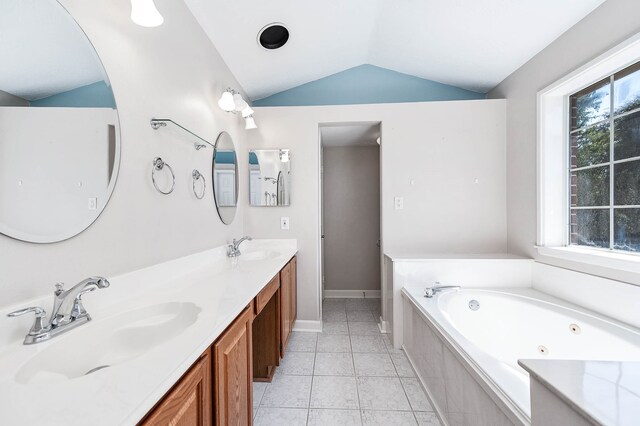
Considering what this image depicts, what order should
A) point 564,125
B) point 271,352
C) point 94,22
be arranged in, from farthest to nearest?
point 564,125
point 271,352
point 94,22

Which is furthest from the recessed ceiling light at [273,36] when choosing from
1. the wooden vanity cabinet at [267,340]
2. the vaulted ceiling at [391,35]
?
the wooden vanity cabinet at [267,340]

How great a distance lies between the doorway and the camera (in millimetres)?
3645

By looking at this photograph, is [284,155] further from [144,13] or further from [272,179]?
[144,13]

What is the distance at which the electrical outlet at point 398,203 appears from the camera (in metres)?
2.55

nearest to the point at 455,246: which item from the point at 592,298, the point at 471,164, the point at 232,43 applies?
the point at 471,164

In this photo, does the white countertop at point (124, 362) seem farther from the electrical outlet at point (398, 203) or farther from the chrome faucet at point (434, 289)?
the electrical outlet at point (398, 203)

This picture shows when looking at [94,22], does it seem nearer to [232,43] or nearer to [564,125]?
[232,43]

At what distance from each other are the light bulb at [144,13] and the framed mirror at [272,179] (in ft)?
5.16

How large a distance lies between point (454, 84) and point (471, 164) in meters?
0.99

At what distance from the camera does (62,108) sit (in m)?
0.84

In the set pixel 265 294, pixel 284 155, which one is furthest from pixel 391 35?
pixel 265 294

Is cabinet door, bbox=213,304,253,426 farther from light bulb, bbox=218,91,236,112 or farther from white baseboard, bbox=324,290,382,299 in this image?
white baseboard, bbox=324,290,382,299

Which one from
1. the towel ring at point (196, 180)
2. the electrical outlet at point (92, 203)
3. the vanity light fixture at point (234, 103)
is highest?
the vanity light fixture at point (234, 103)

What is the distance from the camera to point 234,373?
995 mm
